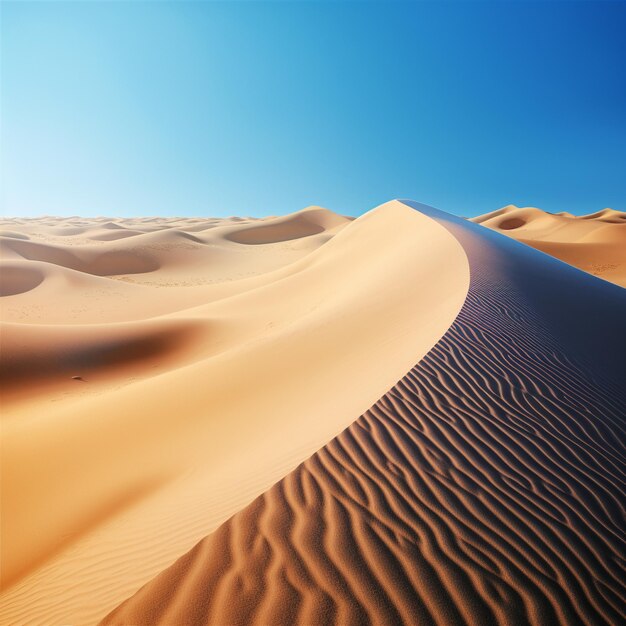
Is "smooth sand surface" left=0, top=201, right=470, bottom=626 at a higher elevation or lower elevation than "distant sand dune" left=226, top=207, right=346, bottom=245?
lower

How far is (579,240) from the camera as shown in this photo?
4309 centimetres

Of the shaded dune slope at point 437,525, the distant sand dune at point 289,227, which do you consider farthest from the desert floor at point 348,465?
the distant sand dune at point 289,227

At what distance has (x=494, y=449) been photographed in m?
3.35

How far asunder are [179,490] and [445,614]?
2.80 m

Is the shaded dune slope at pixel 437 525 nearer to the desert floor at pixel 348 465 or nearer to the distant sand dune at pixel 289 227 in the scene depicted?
the desert floor at pixel 348 465

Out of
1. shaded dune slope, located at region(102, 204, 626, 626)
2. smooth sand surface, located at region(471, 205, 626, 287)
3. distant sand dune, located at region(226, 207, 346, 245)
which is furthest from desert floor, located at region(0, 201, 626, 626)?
distant sand dune, located at region(226, 207, 346, 245)

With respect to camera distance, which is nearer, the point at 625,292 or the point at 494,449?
the point at 494,449

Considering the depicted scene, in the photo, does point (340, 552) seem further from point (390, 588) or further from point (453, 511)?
point (453, 511)

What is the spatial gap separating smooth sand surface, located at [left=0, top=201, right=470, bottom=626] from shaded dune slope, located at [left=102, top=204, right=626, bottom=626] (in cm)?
41

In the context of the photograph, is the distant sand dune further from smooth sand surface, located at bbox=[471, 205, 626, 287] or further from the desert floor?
the desert floor

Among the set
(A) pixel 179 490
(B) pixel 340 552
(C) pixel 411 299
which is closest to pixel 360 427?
(B) pixel 340 552

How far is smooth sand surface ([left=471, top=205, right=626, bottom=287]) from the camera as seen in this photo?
30.7 meters

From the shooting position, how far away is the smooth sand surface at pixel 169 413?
10.0ft

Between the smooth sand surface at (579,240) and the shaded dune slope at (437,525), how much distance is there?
84.4 feet
